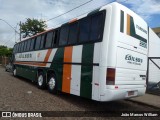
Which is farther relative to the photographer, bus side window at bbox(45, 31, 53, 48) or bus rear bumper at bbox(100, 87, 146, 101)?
bus side window at bbox(45, 31, 53, 48)

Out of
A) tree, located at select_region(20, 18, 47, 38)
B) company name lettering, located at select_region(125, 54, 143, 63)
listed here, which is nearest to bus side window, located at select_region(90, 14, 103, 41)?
company name lettering, located at select_region(125, 54, 143, 63)

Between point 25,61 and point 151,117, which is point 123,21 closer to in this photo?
point 151,117

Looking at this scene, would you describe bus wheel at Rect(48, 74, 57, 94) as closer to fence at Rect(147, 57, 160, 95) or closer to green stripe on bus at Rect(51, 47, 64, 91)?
green stripe on bus at Rect(51, 47, 64, 91)

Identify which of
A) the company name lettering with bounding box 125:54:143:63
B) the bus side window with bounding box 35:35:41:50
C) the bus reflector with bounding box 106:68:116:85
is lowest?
the bus reflector with bounding box 106:68:116:85

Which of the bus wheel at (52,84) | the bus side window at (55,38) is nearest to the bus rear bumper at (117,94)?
the bus wheel at (52,84)

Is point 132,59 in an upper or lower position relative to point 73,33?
lower

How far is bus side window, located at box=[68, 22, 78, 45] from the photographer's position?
29.8 feet

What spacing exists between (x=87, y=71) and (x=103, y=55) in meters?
1.01

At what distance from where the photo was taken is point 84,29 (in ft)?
28.0

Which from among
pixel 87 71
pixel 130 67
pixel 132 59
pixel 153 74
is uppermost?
pixel 132 59

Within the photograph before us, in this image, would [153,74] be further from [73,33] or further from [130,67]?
[73,33]

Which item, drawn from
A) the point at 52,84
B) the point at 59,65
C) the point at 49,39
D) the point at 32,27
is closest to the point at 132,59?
the point at 59,65

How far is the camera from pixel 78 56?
8.59m

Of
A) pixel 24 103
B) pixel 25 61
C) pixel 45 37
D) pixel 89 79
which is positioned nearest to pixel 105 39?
pixel 89 79
